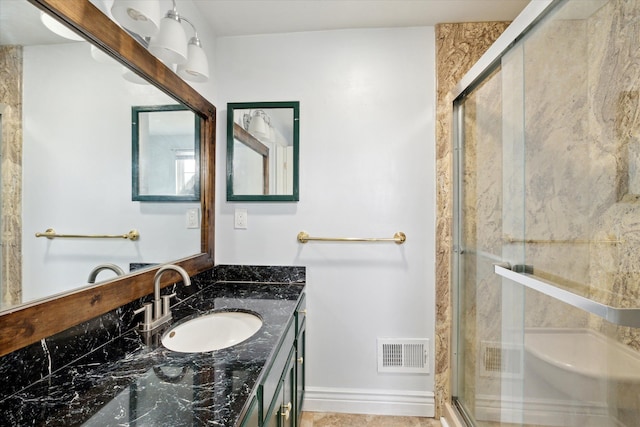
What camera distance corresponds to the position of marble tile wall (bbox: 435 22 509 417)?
1.77 meters

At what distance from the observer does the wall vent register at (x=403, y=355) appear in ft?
5.90

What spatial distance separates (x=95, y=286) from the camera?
0.96 meters

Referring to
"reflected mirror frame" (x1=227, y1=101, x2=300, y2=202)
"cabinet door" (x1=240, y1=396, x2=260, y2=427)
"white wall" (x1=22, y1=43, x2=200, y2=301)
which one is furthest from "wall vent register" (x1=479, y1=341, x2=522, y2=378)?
"white wall" (x1=22, y1=43, x2=200, y2=301)

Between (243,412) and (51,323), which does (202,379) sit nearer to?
(243,412)

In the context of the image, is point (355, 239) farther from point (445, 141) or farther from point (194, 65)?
point (194, 65)

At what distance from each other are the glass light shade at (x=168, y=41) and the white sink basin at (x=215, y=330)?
1.08 m

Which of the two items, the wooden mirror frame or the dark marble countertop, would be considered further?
the wooden mirror frame

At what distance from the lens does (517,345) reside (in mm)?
1182

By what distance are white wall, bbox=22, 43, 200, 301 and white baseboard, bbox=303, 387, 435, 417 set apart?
1.35 metres

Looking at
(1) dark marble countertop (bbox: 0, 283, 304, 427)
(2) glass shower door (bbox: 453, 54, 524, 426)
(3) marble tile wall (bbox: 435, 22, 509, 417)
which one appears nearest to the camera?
(1) dark marble countertop (bbox: 0, 283, 304, 427)

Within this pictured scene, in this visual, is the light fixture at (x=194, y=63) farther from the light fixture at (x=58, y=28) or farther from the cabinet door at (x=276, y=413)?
the cabinet door at (x=276, y=413)

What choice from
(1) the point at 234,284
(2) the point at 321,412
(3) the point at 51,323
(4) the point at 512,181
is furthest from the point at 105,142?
(2) the point at 321,412

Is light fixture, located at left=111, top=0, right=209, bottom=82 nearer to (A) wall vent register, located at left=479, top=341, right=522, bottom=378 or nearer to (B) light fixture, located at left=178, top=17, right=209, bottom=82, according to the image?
(B) light fixture, located at left=178, top=17, right=209, bottom=82

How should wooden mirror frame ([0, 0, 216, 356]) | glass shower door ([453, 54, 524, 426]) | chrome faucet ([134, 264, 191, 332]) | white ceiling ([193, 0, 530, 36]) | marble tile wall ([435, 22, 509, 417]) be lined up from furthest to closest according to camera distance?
marble tile wall ([435, 22, 509, 417])
white ceiling ([193, 0, 530, 36])
glass shower door ([453, 54, 524, 426])
chrome faucet ([134, 264, 191, 332])
wooden mirror frame ([0, 0, 216, 356])
